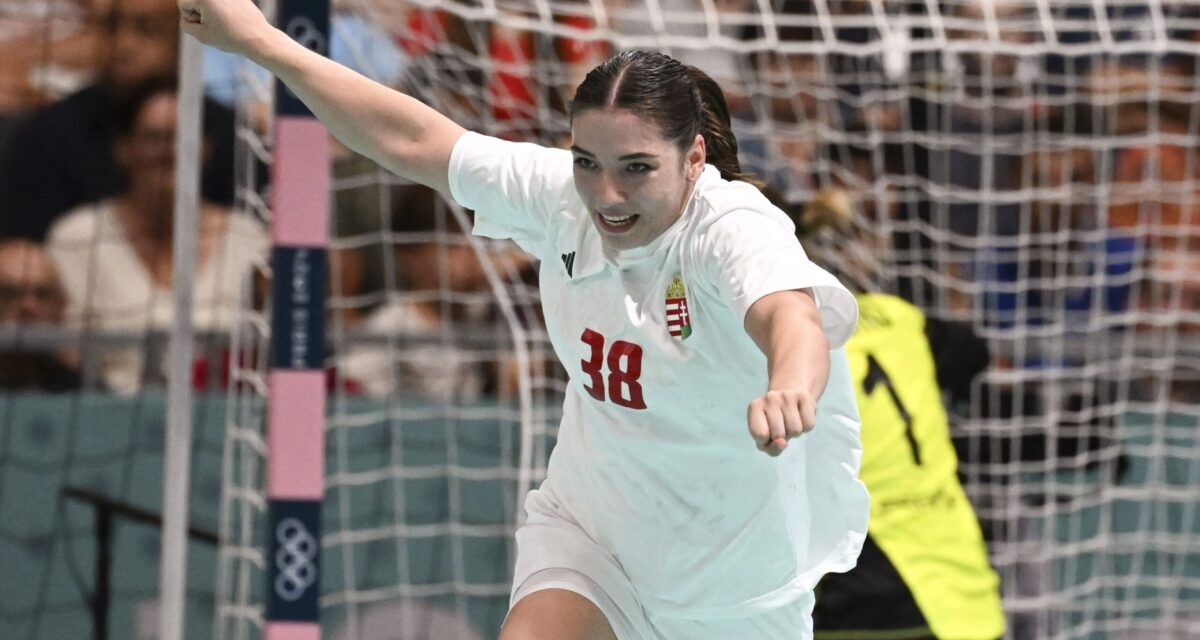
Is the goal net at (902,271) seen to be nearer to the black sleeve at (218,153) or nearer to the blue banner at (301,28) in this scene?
the black sleeve at (218,153)

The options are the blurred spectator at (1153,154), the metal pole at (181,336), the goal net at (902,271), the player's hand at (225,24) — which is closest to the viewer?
the player's hand at (225,24)

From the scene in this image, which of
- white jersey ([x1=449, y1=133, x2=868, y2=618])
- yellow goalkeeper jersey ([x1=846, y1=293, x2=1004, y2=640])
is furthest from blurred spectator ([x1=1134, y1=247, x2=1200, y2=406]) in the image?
white jersey ([x1=449, y1=133, x2=868, y2=618])

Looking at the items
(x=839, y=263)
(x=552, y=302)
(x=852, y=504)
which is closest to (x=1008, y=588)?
(x=839, y=263)

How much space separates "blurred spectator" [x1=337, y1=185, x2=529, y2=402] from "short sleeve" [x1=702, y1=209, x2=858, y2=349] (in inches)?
109

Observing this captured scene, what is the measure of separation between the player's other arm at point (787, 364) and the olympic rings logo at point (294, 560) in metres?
1.67

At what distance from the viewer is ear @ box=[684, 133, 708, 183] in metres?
2.70

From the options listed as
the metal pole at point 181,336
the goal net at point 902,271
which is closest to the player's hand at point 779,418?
the metal pole at point 181,336

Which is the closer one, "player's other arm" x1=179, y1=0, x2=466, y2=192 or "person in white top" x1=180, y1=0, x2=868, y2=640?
"person in white top" x1=180, y1=0, x2=868, y2=640

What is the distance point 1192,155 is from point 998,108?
85 cm

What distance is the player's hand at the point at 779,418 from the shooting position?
2.02 metres

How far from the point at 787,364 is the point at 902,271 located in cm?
358

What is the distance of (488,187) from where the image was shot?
9.67 feet

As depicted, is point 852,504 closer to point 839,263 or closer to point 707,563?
point 707,563

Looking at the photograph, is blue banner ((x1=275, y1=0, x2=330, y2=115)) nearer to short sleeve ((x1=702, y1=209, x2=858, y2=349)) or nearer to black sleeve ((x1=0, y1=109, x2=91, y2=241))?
short sleeve ((x1=702, y1=209, x2=858, y2=349))
